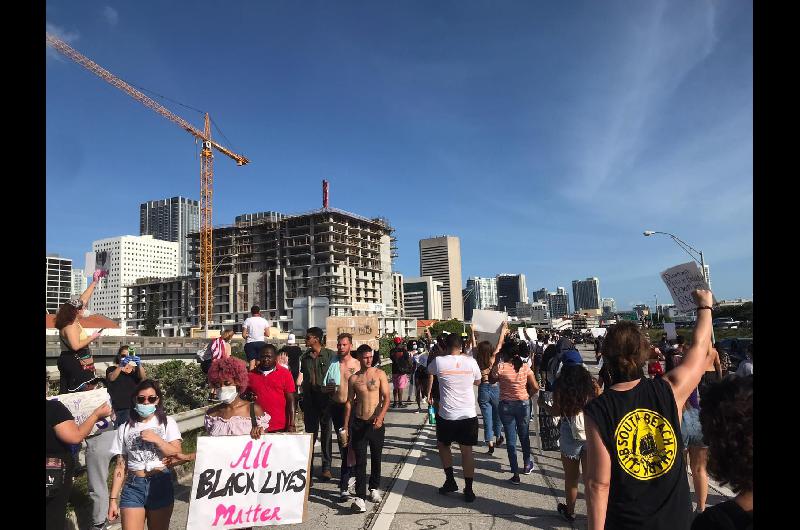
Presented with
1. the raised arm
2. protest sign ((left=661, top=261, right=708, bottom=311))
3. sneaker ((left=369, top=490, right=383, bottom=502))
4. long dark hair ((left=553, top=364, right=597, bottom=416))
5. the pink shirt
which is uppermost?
protest sign ((left=661, top=261, right=708, bottom=311))

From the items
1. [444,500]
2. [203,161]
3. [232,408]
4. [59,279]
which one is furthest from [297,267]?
[232,408]

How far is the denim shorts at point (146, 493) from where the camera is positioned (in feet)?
13.2

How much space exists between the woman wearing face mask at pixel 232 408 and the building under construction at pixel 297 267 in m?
112

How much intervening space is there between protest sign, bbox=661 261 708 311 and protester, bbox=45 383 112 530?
237 inches

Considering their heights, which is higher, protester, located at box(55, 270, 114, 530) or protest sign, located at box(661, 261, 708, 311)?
protest sign, located at box(661, 261, 708, 311)

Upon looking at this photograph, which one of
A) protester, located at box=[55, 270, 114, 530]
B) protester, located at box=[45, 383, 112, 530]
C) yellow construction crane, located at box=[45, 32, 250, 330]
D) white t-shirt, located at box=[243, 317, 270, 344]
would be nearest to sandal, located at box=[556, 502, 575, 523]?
protester, located at box=[45, 383, 112, 530]

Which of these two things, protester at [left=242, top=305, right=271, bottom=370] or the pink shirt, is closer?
the pink shirt

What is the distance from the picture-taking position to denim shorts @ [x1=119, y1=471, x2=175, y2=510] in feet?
13.2

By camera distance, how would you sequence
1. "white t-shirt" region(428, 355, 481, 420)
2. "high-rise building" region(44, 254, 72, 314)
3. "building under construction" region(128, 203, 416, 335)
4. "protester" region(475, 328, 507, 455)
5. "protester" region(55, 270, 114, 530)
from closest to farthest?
"protester" region(55, 270, 114, 530) → "white t-shirt" region(428, 355, 481, 420) → "protester" region(475, 328, 507, 455) → "building under construction" region(128, 203, 416, 335) → "high-rise building" region(44, 254, 72, 314)

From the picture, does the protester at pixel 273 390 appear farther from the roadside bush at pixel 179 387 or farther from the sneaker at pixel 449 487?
the roadside bush at pixel 179 387

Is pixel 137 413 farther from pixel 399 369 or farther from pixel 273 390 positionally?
pixel 399 369

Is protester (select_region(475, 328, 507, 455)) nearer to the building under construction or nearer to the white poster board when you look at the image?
the white poster board

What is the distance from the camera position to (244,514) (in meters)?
4.55

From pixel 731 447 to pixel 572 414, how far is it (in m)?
3.41
